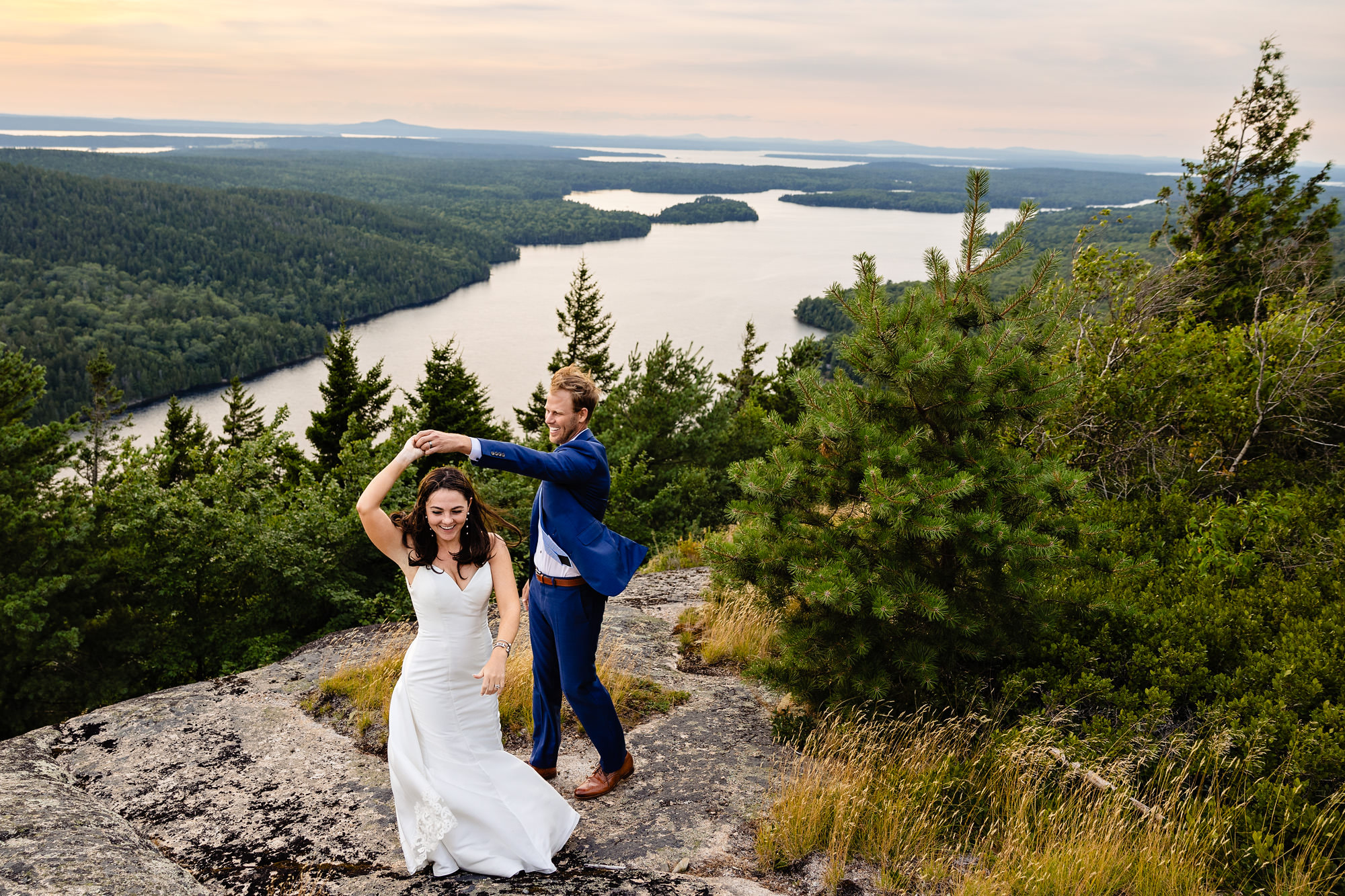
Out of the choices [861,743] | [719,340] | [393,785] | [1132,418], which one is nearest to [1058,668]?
[861,743]

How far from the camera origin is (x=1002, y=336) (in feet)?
14.1

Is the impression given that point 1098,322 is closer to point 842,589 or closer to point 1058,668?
point 1058,668

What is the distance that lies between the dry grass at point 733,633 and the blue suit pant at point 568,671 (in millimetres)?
2144

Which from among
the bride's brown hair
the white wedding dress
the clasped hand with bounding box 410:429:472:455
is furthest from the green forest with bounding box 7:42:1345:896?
the clasped hand with bounding box 410:429:472:455

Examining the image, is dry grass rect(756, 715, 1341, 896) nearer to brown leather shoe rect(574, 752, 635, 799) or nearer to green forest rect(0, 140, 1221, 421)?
brown leather shoe rect(574, 752, 635, 799)

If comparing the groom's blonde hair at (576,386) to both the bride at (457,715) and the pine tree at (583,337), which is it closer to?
the bride at (457,715)

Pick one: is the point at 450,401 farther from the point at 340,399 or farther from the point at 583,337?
the point at 583,337

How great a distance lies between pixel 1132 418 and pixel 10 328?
395 ft

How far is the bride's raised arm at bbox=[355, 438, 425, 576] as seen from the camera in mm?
3195

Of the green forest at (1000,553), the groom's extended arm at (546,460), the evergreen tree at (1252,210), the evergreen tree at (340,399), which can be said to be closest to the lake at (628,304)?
the evergreen tree at (340,399)

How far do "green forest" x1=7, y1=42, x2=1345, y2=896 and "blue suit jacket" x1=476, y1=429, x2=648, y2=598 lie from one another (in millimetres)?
1192

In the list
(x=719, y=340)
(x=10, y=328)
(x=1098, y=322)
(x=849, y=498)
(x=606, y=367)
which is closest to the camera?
(x=849, y=498)

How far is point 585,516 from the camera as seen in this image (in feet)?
12.3

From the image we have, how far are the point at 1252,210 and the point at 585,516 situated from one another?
816 inches
